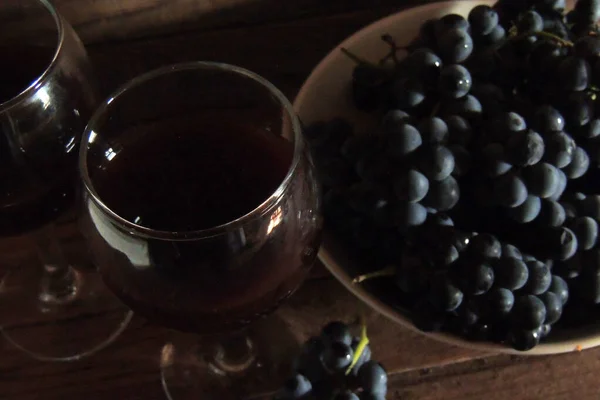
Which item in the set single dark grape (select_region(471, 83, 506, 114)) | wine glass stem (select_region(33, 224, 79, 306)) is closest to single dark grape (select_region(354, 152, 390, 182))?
single dark grape (select_region(471, 83, 506, 114))

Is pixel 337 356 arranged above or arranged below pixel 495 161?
below

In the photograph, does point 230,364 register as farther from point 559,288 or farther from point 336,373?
point 559,288

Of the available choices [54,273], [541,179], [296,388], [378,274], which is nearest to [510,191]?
[541,179]

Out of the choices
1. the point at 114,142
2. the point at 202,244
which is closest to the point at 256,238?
the point at 202,244

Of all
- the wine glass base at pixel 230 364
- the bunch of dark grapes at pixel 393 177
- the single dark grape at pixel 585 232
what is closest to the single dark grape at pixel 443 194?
the bunch of dark grapes at pixel 393 177

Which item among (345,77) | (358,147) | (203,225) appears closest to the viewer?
(203,225)

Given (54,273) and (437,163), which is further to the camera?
(54,273)
